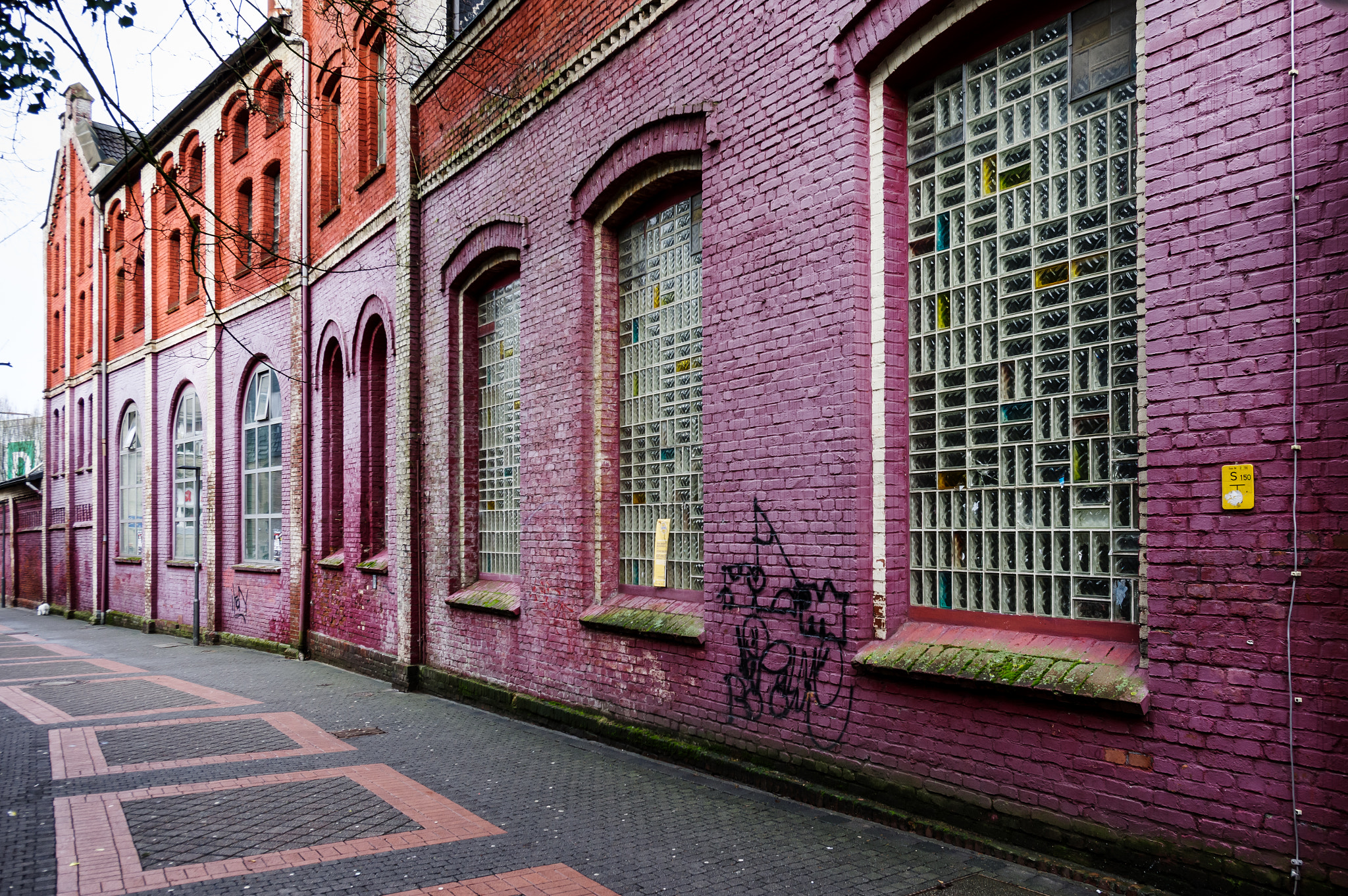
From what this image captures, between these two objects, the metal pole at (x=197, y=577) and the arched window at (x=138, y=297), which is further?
the arched window at (x=138, y=297)

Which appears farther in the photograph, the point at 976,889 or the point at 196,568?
the point at 196,568

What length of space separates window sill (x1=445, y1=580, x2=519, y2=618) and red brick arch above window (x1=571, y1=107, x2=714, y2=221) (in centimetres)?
374

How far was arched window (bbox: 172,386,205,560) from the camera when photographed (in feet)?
67.7

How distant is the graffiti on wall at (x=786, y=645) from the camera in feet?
19.9

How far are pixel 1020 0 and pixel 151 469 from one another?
71.5 ft

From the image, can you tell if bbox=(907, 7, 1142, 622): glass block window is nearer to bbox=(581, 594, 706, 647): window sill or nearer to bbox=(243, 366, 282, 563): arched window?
bbox=(581, 594, 706, 647): window sill

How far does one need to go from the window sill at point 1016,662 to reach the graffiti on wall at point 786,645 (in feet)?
0.91

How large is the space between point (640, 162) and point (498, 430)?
386 cm

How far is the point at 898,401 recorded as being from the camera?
236 inches

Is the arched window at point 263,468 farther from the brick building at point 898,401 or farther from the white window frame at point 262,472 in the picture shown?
the brick building at point 898,401

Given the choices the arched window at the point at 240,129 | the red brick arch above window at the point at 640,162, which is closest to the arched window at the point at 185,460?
the arched window at the point at 240,129

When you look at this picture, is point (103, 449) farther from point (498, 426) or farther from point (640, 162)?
point (640, 162)

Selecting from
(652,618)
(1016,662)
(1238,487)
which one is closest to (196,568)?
(652,618)

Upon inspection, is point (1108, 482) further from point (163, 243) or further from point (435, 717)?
point (163, 243)
